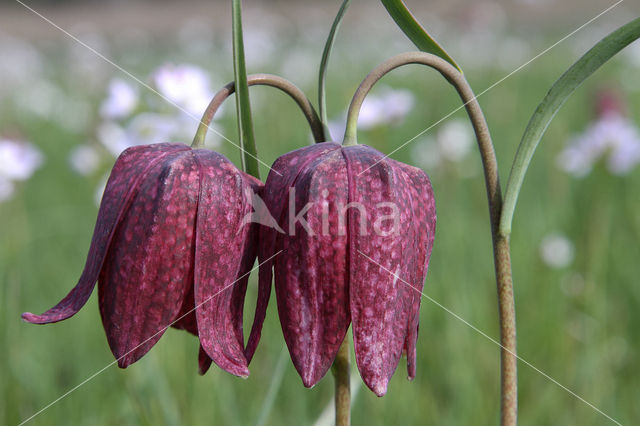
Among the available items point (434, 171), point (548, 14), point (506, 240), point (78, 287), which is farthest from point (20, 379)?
point (548, 14)

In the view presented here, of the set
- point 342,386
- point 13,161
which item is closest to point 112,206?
point 342,386

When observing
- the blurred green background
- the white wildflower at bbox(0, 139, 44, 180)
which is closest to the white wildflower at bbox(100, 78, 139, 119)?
the blurred green background

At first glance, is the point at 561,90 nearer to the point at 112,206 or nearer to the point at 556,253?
the point at 112,206

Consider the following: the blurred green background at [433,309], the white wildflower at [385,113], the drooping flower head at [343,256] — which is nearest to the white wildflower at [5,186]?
the blurred green background at [433,309]

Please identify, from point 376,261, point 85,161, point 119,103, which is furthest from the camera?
point 85,161

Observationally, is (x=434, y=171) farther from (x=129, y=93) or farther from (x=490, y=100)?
(x=490, y=100)

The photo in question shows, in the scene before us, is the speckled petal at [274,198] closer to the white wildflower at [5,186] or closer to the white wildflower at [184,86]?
the white wildflower at [184,86]
